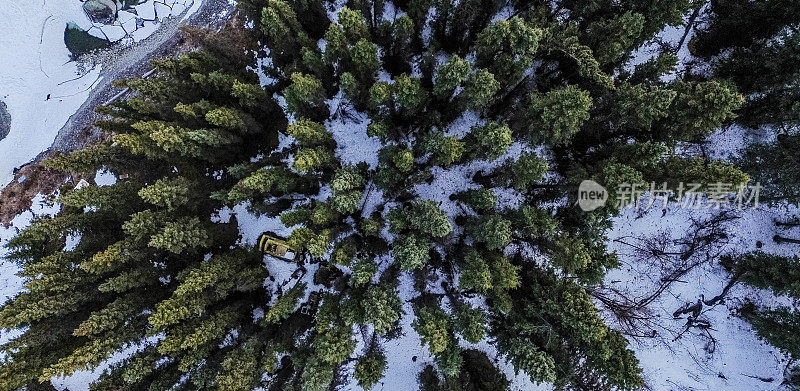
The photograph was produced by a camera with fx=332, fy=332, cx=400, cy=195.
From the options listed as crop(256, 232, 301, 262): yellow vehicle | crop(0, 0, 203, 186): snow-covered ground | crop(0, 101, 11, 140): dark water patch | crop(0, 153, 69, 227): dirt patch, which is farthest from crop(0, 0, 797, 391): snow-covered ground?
crop(0, 0, 203, 186): snow-covered ground

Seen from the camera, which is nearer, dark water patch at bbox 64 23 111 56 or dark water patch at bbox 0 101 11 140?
dark water patch at bbox 0 101 11 140

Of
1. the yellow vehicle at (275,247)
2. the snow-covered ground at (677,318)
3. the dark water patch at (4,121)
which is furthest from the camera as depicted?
the dark water patch at (4,121)

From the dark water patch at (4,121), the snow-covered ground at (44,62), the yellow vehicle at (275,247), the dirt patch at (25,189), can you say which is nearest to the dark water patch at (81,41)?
the snow-covered ground at (44,62)

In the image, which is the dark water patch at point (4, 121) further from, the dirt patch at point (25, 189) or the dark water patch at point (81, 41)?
the dark water patch at point (81, 41)

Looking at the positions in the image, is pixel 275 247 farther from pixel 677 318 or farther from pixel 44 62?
pixel 677 318

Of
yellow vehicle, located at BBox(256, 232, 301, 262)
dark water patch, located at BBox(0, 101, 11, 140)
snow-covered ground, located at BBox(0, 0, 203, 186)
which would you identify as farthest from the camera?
snow-covered ground, located at BBox(0, 0, 203, 186)

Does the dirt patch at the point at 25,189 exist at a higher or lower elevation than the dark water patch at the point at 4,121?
lower

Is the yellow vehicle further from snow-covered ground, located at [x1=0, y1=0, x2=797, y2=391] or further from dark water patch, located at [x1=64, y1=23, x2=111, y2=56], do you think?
dark water patch, located at [x1=64, y1=23, x2=111, y2=56]

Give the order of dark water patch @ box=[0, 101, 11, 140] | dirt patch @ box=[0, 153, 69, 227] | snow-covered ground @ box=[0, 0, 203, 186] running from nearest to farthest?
dirt patch @ box=[0, 153, 69, 227] < dark water patch @ box=[0, 101, 11, 140] < snow-covered ground @ box=[0, 0, 203, 186]
